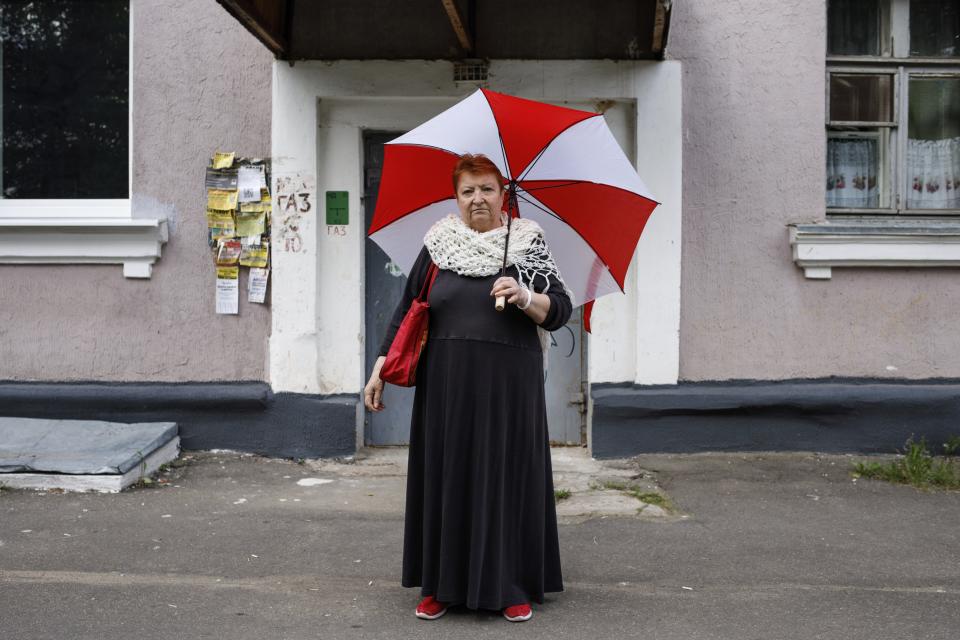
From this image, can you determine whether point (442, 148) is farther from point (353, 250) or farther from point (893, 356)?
point (893, 356)

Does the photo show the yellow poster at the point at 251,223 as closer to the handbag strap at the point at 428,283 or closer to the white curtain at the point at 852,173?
the handbag strap at the point at 428,283

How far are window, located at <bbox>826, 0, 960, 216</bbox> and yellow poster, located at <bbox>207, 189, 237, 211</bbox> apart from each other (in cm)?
406

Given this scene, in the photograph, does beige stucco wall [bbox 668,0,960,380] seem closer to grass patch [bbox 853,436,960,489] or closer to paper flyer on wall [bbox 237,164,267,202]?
grass patch [bbox 853,436,960,489]

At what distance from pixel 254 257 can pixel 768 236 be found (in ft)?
11.4

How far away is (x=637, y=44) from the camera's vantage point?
6660mm

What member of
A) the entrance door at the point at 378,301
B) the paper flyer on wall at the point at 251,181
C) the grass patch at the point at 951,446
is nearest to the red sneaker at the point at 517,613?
the entrance door at the point at 378,301

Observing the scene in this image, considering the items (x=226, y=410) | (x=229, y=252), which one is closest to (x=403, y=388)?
(x=226, y=410)

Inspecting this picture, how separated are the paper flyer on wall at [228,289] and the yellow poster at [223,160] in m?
0.68

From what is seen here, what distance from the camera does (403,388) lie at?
7176 mm

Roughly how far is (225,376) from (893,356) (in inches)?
179

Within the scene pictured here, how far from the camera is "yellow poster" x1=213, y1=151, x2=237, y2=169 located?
6.77m

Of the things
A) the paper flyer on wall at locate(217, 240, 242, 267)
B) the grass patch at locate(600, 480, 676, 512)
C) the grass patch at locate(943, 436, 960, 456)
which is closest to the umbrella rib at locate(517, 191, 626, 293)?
the grass patch at locate(600, 480, 676, 512)

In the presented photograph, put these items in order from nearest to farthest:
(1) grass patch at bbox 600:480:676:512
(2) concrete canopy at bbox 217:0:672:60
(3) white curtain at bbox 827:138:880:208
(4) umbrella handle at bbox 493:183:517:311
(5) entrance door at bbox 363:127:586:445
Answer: (4) umbrella handle at bbox 493:183:517:311
(1) grass patch at bbox 600:480:676:512
(2) concrete canopy at bbox 217:0:672:60
(3) white curtain at bbox 827:138:880:208
(5) entrance door at bbox 363:127:586:445

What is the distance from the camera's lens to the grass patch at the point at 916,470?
627 centimetres
